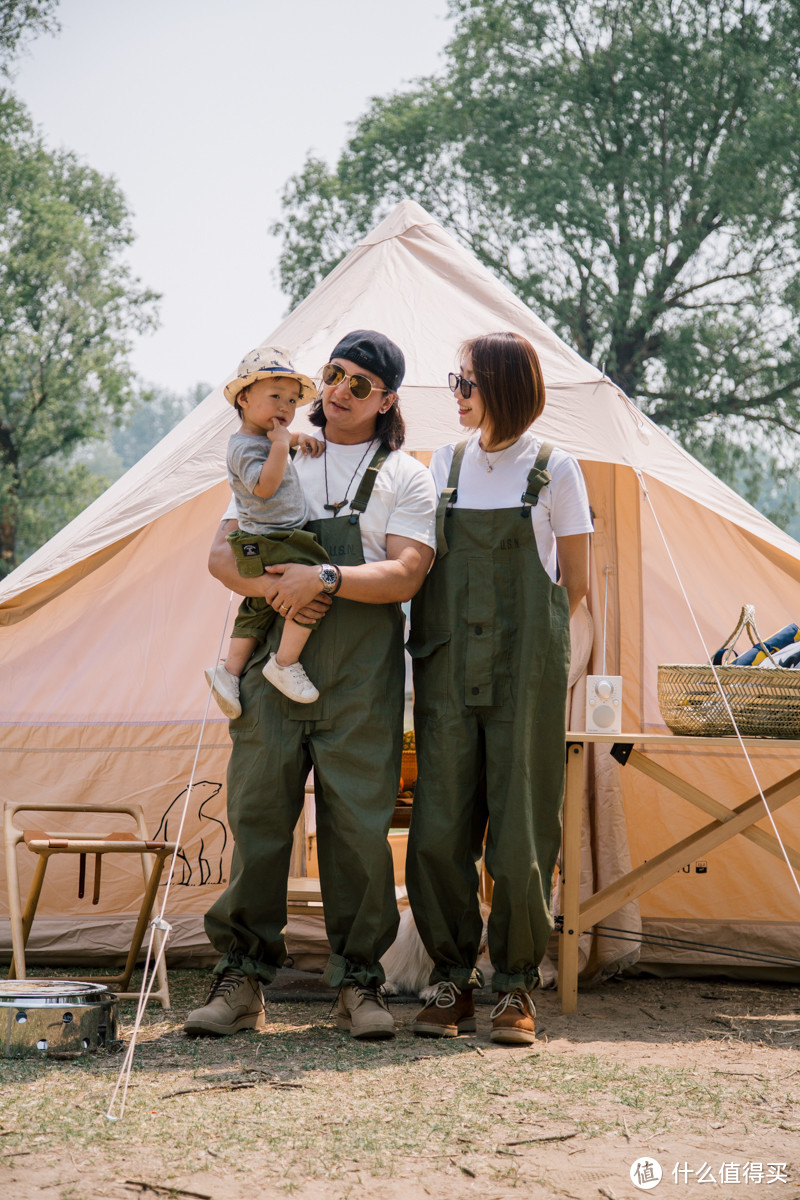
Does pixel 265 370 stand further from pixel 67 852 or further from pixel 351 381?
pixel 67 852

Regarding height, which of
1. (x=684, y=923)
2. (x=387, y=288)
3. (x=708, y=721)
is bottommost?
(x=684, y=923)

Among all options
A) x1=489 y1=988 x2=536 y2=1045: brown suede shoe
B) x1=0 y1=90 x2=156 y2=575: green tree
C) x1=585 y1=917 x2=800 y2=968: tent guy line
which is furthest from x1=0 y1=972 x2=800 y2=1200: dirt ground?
x1=0 y1=90 x2=156 y2=575: green tree

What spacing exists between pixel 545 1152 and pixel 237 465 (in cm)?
152

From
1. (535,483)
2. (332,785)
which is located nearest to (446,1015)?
(332,785)

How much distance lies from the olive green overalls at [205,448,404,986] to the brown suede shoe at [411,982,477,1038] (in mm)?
146

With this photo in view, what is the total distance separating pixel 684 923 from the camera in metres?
3.92

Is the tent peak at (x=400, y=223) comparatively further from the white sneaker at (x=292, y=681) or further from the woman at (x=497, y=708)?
the white sneaker at (x=292, y=681)

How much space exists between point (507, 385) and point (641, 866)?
1370 millimetres

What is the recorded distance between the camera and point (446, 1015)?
2775 mm

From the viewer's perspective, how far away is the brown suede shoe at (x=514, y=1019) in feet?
8.84

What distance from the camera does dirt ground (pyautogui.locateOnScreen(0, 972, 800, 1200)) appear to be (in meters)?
1.77

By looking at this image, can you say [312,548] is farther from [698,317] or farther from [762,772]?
[698,317]

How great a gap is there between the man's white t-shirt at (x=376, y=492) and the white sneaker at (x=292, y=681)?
32cm

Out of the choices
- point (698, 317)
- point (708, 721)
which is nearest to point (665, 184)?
point (698, 317)
